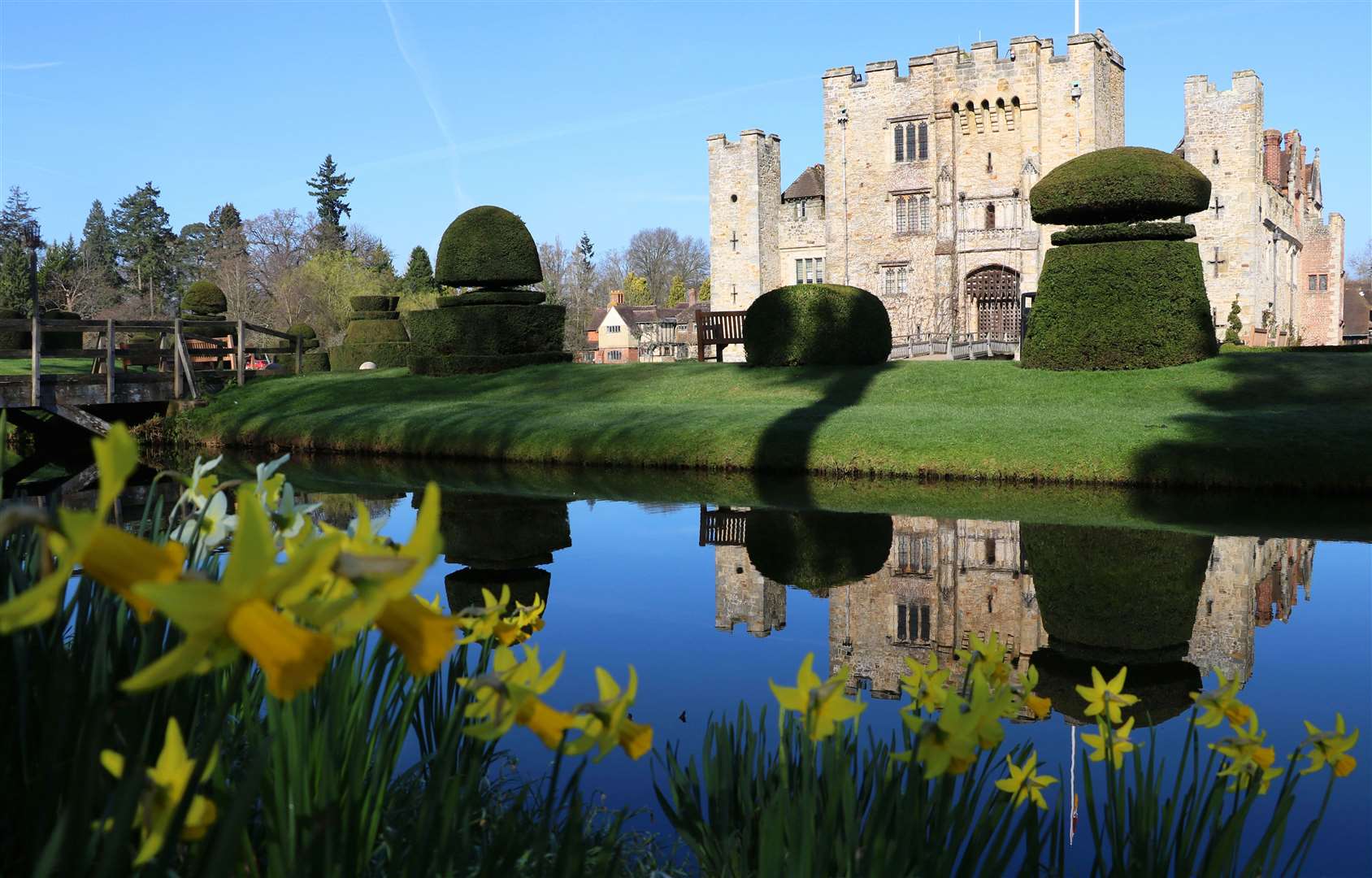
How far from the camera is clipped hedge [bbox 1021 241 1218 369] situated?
19.4 metres

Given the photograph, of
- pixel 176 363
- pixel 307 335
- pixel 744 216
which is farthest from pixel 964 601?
pixel 744 216

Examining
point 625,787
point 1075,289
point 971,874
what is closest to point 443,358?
Result: point 1075,289

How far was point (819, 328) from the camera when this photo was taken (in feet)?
75.2

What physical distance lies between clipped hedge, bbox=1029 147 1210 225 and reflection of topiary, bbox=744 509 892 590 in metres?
11.9

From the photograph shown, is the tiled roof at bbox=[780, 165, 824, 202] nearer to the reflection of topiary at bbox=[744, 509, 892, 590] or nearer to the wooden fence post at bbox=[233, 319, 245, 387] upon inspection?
the wooden fence post at bbox=[233, 319, 245, 387]

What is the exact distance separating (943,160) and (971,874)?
41122mm

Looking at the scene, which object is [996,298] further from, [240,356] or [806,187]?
[240,356]

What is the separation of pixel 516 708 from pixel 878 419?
586 inches

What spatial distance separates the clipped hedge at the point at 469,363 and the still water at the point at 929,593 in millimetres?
12891

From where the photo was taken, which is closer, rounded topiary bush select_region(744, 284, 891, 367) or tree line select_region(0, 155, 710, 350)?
rounded topiary bush select_region(744, 284, 891, 367)

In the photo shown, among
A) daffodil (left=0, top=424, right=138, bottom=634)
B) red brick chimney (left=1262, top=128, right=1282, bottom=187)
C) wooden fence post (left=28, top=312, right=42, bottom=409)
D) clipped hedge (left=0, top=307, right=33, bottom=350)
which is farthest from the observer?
red brick chimney (left=1262, top=128, right=1282, bottom=187)

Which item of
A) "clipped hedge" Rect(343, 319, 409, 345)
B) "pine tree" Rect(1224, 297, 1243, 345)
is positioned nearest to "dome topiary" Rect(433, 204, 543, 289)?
"clipped hedge" Rect(343, 319, 409, 345)

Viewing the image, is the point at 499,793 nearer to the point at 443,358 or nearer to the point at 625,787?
the point at 625,787

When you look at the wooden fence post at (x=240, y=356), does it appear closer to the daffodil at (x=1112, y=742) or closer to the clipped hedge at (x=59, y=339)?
the clipped hedge at (x=59, y=339)
